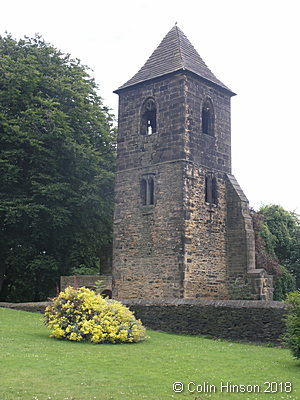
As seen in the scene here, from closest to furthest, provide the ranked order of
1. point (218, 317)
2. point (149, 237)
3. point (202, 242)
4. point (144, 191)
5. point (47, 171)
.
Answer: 1. point (218, 317)
2. point (202, 242)
3. point (149, 237)
4. point (144, 191)
5. point (47, 171)

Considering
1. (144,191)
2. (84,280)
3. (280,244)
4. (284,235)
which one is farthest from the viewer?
(284,235)

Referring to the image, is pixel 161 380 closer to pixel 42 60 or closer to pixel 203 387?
pixel 203 387

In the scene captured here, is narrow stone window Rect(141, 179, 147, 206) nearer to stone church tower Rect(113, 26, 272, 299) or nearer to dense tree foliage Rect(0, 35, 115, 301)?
stone church tower Rect(113, 26, 272, 299)

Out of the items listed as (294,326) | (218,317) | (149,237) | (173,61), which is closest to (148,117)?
(173,61)

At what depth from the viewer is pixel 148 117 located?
25266 millimetres

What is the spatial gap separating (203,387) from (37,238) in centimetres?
2073

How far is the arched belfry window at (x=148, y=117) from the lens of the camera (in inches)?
976

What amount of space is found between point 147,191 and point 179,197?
6.12 ft

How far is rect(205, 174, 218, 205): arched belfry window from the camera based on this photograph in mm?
23766

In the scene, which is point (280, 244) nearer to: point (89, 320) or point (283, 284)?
point (283, 284)

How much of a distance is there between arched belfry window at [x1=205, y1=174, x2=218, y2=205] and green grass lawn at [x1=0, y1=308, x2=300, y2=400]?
30.3 ft

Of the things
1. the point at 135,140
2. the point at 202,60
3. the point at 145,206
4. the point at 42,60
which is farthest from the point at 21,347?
the point at 42,60

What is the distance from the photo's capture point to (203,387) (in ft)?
30.1

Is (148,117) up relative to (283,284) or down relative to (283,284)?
up
